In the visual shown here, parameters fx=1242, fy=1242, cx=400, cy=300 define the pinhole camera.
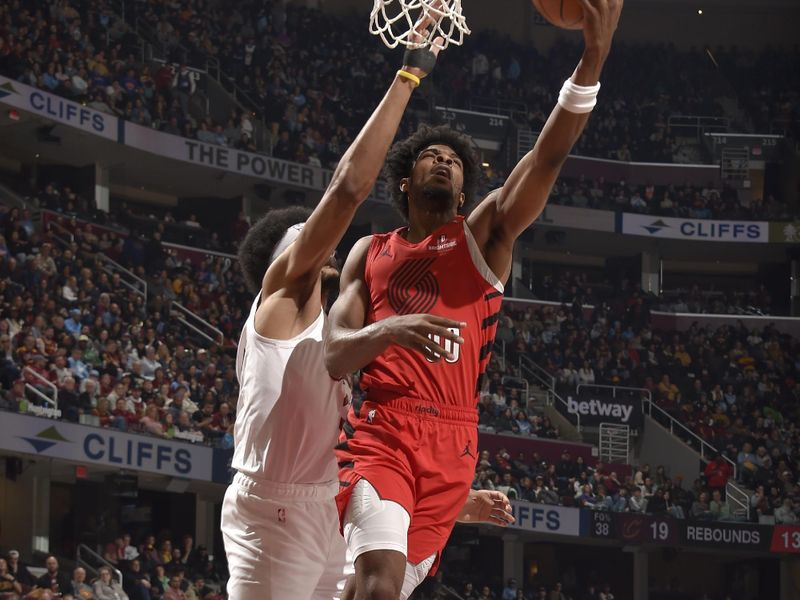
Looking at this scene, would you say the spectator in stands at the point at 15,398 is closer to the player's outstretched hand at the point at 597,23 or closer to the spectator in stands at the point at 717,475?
the player's outstretched hand at the point at 597,23

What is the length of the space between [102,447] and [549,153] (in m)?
15.2

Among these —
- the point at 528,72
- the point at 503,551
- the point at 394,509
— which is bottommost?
the point at 503,551

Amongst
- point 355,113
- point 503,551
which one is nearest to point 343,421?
point 503,551

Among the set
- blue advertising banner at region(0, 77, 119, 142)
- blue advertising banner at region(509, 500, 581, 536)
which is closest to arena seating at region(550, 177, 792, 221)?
blue advertising banner at region(509, 500, 581, 536)

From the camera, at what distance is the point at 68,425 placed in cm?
1847

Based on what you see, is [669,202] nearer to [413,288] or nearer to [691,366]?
[691,366]

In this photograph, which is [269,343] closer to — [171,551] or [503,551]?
[171,551]

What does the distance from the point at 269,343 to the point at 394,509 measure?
1.00 m

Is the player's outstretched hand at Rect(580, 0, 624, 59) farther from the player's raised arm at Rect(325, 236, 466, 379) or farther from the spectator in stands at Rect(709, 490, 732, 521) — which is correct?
the spectator in stands at Rect(709, 490, 732, 521)

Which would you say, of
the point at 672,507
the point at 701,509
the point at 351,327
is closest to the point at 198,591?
the point at 672,507

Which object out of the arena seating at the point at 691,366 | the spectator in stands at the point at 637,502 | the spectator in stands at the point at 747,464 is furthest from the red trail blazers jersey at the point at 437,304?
the arena seating at the point at 691,366

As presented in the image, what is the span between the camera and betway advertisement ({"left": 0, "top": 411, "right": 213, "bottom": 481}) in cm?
1784

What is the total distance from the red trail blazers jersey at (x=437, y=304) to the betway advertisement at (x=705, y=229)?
29.3 meters

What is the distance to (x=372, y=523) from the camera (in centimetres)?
462
